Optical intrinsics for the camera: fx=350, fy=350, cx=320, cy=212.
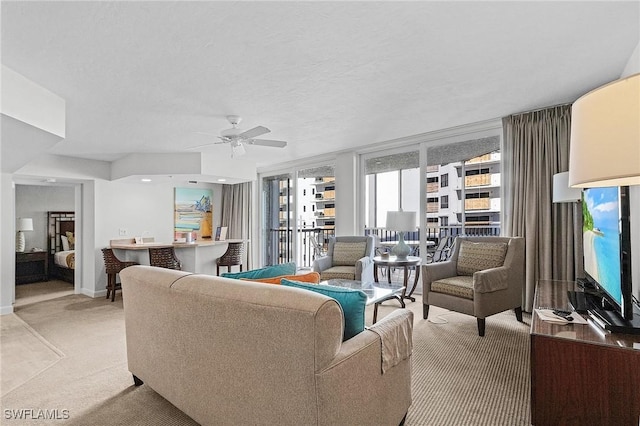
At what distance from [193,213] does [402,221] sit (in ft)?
16.1

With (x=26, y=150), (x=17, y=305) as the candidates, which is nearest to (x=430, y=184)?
(x=26, y=150)

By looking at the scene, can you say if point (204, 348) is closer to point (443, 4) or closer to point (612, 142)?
point (612, 142)

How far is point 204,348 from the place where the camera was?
1.71m

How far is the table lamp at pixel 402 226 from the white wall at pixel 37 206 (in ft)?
23.5

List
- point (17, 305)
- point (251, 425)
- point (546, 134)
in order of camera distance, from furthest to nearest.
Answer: point (17, 305), point (546, 134), point (251, 425)

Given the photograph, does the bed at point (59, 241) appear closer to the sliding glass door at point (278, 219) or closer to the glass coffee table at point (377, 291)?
the sliding glass door at point (278, 219)

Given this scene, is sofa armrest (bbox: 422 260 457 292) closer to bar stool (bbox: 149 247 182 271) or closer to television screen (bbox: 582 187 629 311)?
television screen (bbox: 582 187 629 311)

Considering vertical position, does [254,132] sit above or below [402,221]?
above

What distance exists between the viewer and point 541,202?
12.5 feet

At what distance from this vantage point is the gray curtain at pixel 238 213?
7.82 meters

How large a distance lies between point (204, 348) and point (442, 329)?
2564 mm

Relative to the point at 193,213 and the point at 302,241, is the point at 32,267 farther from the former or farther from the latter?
the point at 302,241

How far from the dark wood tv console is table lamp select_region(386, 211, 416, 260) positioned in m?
2.68

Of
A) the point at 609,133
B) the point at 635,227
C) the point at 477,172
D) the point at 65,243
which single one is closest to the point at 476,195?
→ the point at 477,172
